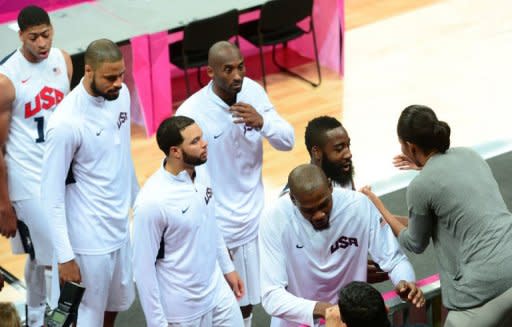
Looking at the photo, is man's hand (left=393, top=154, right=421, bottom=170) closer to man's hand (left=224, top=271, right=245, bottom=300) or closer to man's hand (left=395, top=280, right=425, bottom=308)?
man's hand (left=395, top=280, right=425, bottom=308)

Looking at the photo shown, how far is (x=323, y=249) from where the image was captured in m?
4.32

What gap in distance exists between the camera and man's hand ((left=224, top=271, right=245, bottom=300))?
5023 mm

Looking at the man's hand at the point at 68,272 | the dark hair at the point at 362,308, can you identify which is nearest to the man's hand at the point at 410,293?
the dark hair at the point at 362,308

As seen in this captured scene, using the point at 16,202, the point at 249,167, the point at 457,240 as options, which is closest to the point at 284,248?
the point at 457,240

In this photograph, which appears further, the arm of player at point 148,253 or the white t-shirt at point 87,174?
the white t-shirt at point 87,174

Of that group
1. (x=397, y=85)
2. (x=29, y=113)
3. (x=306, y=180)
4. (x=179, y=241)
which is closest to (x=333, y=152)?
(x=306, y=180)

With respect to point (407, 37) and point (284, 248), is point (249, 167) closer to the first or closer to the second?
point (284, 248)

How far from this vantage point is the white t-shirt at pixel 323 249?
4.28 meters

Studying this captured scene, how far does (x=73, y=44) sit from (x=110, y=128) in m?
3.10

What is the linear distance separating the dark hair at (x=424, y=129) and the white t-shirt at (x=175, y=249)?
1040 mm

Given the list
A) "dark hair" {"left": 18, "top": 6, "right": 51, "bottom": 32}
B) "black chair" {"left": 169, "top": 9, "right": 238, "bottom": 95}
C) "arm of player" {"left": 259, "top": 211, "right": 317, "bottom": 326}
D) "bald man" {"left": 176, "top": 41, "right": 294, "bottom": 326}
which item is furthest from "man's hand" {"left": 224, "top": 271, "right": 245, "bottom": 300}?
"black chair" {"left": 169, "top": 9, "right": 238, "bottom": 95}

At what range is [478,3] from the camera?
10.6 metres

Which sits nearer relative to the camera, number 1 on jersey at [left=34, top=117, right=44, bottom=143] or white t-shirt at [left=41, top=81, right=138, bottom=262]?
white t-shirt at [left=41, top=81, right=138, bottom=262]

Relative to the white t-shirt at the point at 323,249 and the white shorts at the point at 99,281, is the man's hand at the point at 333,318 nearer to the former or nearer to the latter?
the white t-shirt at the point at 323,249
